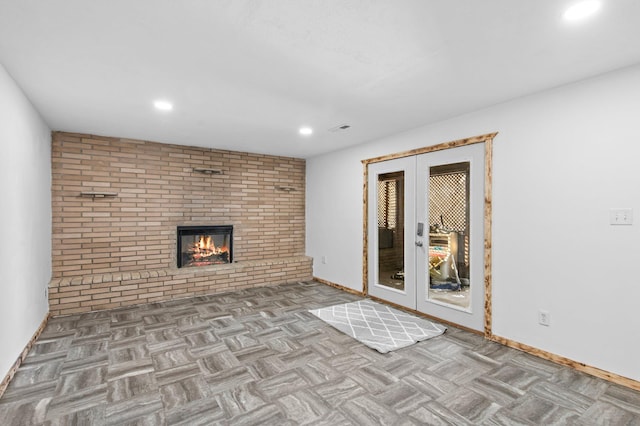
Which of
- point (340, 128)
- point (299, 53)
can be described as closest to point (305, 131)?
point (340, 128)

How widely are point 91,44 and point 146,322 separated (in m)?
2.91

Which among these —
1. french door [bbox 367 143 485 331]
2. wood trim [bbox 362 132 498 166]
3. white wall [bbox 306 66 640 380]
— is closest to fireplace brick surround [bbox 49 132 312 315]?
french door [bbox 367 143 485 331]

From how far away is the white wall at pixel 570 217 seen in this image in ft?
7.61

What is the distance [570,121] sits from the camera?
2.60 metres

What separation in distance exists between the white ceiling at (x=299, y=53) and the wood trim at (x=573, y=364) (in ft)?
7.44

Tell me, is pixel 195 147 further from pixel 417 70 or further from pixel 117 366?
pixel 417 70

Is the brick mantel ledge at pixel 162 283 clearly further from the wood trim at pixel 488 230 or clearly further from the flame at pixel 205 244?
the wood trim at pixel 488 230

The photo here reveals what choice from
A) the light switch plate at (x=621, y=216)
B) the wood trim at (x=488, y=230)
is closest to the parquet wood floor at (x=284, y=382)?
the wood trim at (x=488, y=230)

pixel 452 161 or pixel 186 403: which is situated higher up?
pixel 452 161

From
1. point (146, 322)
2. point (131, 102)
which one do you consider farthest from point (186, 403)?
point (131, 102)

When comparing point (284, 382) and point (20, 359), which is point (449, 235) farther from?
point (20, 359)

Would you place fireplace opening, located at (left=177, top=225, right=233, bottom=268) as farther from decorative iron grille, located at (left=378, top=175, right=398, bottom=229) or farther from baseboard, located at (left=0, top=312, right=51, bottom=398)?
decorative iron grille, located at (left=378, top=175, right=398, bottom=229)

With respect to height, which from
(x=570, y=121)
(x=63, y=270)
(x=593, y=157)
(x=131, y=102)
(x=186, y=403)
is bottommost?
(x=186, y=403)

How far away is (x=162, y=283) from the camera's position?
177 inches
